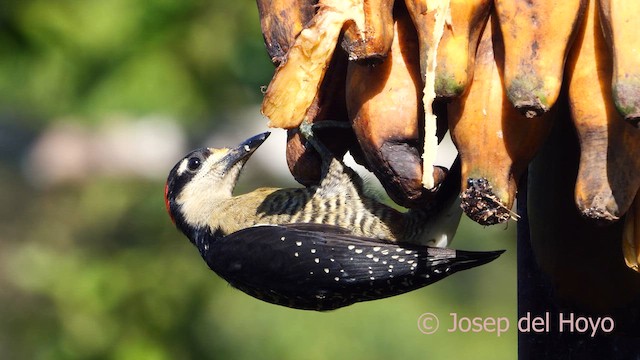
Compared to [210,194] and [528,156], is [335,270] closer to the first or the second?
[210,194]

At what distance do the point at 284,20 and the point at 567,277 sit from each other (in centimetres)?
50

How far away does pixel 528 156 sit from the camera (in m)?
1.16

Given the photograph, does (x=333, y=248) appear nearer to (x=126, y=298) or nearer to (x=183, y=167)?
(x=183, y=167)

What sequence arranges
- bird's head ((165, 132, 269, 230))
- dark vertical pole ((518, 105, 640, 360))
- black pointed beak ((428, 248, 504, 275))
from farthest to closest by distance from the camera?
bird's head ((165, 132, 269, 230)) → black pointed beak ((428, 248, 504, 275)) → dark vertical pole ((518, 105, 640, 360))

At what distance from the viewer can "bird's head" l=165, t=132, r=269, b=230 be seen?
2559mm

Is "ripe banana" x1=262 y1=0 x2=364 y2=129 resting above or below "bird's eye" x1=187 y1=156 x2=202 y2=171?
above

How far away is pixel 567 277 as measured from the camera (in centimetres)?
142

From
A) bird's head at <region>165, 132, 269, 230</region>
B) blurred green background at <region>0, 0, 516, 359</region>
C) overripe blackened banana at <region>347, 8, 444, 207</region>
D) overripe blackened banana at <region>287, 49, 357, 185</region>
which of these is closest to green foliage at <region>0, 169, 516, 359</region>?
blurred green background at <region>0, 0, 516, 359</region>

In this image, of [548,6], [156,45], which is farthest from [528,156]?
[156,45]

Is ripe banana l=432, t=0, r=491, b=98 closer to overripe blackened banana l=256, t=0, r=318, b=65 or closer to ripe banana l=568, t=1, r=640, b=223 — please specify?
ripe banana l=568, t=1, r=640, b=223

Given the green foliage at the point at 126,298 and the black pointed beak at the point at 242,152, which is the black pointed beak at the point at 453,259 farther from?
the green foliage at the point at 126,298

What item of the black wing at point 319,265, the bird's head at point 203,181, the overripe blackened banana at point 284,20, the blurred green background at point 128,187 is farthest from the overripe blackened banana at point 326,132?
the blurred green background at point 128,187

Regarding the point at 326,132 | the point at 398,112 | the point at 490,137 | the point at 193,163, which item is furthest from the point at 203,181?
the point at 490,137

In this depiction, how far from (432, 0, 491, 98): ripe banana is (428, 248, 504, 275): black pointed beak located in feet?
2.29
